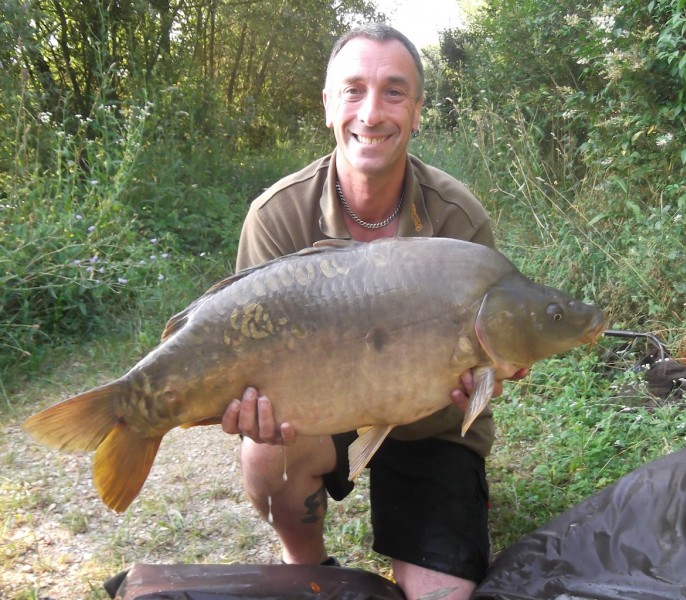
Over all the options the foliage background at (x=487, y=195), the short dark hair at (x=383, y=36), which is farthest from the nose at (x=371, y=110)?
the foliage background at (x=487, y=195)

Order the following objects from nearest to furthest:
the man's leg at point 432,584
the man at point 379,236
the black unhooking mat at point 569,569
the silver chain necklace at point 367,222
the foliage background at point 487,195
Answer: the black unhooking mat at point 569,569
the man's leg at point 432,584
the man at point 379,236
the silver chain necklace at point 367,222
the foliage background at point 487,195

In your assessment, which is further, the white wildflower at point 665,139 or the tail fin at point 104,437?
the white wildflower at point 665,139

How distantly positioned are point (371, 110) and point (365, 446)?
0.79 m

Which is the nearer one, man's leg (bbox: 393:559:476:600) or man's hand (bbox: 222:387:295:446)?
man's hand (bbox: 222:387:295:446)

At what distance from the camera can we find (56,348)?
3.22 meters

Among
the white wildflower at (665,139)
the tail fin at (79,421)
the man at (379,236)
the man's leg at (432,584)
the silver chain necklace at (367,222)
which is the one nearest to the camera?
the tail fin at (79,421)

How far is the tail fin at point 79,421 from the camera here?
4.47 feet

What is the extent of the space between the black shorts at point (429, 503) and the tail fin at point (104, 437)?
56 cm

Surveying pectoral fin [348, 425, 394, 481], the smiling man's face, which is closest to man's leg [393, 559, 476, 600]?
pectoral fin [348, 425, 394, 481]

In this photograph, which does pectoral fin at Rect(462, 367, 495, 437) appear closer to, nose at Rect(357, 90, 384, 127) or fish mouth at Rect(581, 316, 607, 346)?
fish mouth at Rect(581, 316, 607, 346)

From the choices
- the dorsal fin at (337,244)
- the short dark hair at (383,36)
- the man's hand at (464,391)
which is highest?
the short dark hair at (383,36)

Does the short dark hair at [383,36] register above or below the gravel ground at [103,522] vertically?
above

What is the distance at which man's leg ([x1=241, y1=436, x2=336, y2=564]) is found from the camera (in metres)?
1.78

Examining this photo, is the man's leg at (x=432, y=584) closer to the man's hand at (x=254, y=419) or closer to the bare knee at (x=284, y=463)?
the bare knee at (x=284, y=463)
